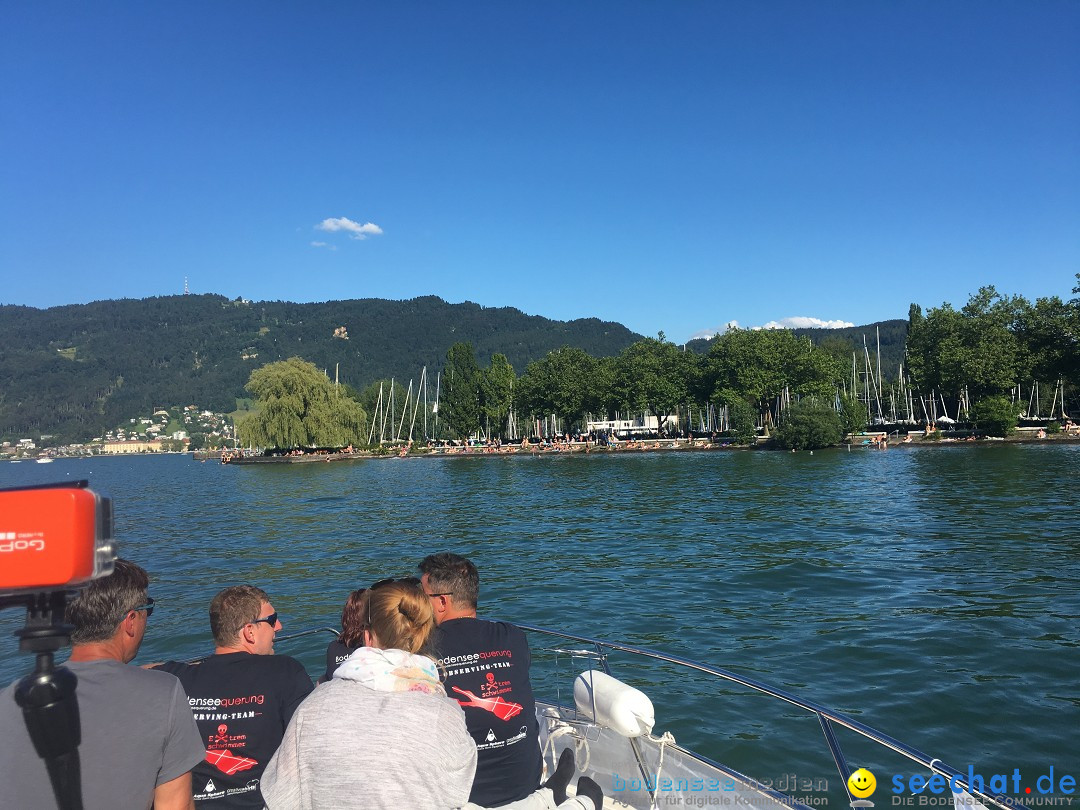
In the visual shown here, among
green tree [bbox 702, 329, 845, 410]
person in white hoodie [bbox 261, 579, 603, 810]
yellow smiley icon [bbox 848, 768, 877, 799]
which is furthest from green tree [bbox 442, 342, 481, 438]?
person in white hoodie [bbox 261, 579, 603, 810]

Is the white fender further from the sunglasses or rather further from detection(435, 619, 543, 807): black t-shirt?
the sunglasses

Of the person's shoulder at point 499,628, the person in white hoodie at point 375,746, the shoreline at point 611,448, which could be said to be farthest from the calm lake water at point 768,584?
the shoreline at point 611,448

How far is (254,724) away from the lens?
3500mm

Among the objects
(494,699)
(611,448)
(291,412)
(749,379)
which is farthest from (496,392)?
(494,699)

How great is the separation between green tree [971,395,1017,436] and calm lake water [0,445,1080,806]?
30.4 metres

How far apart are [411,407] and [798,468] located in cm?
7208

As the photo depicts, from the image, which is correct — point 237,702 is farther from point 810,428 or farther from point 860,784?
point 810,428

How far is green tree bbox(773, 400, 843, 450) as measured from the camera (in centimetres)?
6919

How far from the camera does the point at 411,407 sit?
368 ft

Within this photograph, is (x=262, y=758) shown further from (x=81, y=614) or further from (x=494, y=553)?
(x=494, y=553)

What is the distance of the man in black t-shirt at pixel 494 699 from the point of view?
379 cm

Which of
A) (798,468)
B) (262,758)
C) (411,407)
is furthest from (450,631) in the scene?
(411,407)

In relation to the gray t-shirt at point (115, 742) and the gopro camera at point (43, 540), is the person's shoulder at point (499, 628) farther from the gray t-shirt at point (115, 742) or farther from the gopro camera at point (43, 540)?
the gopro camera at point (43, 540)

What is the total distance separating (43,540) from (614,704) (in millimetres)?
3742
